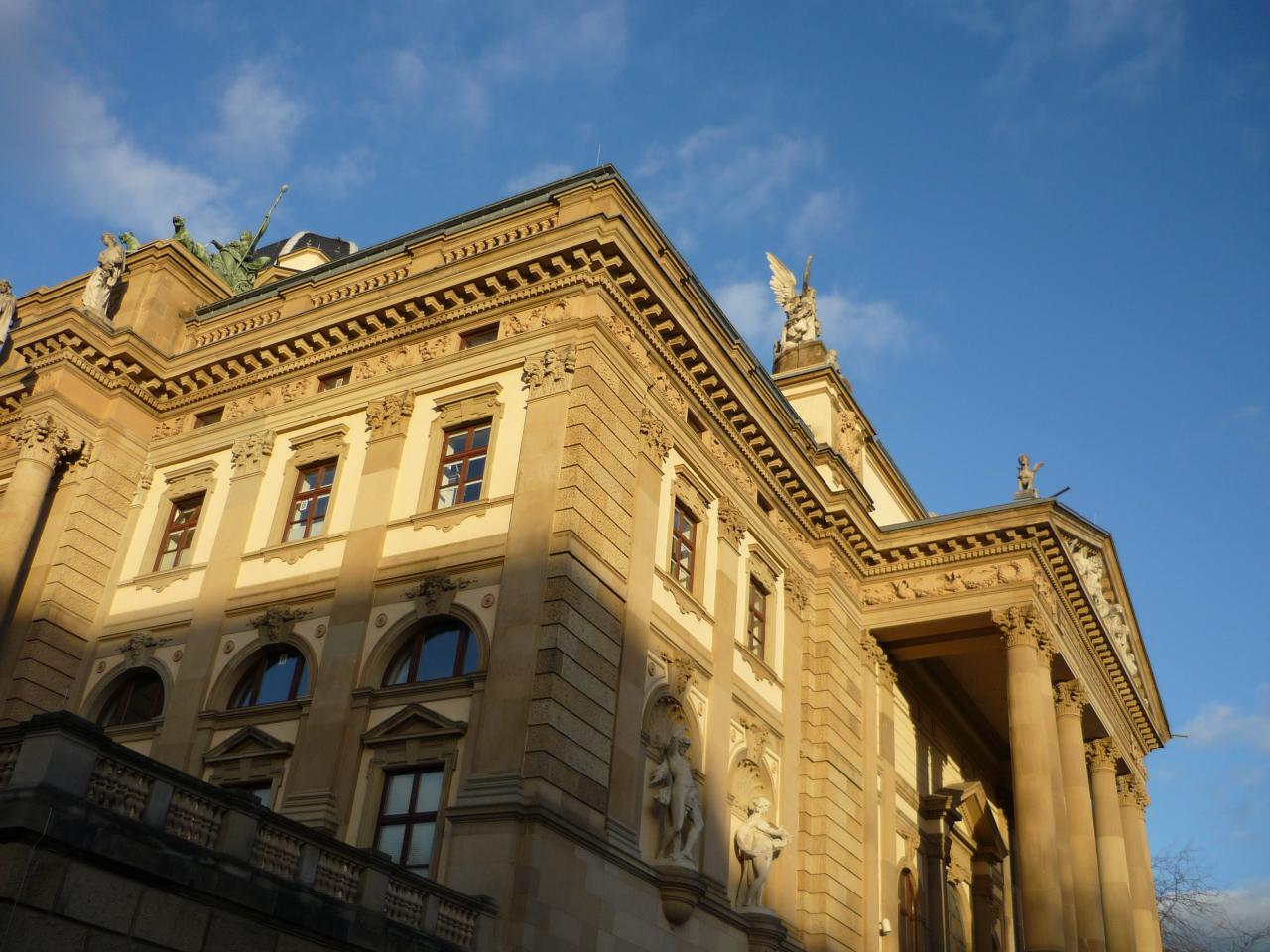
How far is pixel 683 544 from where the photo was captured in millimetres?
25891

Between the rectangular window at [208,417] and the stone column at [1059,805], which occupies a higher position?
the rectangular window at [208,417]

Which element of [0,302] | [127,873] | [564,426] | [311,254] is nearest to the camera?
[127,873]

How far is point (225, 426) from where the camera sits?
89.5 feet

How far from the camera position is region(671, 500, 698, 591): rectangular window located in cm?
2539

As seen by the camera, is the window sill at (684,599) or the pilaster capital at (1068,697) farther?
the pilaster capital at (1068,697)

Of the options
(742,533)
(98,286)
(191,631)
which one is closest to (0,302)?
(98,286)

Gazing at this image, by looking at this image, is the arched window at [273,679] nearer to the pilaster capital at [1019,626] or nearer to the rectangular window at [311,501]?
the rectangular window at [311,501]

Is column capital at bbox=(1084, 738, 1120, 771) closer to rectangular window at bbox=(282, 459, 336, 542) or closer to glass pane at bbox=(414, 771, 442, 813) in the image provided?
glass pane at bbox=(414, 771, 442, 813)

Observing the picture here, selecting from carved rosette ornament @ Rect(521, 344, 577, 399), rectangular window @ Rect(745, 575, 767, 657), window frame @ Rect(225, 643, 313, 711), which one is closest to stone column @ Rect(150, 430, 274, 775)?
window frame @ Rect(225, 643, 313, 711)

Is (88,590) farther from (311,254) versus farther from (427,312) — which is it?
(311,254)

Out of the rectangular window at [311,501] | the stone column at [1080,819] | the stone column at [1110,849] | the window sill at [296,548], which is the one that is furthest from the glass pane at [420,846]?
the stone column at [1110,849]

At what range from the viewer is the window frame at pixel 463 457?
23.0 meters

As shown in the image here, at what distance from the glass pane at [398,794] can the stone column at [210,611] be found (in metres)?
4.29

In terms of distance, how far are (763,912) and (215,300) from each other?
63.8 feet
